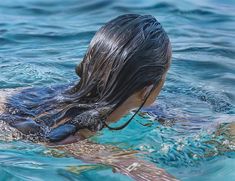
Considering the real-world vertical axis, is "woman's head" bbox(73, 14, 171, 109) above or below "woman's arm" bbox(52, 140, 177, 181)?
above

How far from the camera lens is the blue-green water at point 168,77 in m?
3.17

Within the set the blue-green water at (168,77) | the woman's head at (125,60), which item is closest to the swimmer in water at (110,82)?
the woman's head at (125,60)

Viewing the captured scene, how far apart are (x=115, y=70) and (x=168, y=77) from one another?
1988mm

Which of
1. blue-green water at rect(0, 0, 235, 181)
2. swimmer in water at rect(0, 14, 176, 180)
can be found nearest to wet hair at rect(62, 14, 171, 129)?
swimmer in water at rect(0, 14, 176, 180)

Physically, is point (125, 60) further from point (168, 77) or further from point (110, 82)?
point (168, 77)

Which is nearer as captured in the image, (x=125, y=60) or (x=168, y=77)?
(x=125, y=60)

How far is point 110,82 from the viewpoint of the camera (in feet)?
9.84

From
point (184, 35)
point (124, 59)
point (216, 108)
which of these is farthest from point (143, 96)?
point (184, 35)

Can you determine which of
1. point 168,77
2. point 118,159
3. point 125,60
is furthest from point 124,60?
point 168,77

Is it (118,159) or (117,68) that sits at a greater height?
(117,68)

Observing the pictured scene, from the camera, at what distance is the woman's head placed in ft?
9.77

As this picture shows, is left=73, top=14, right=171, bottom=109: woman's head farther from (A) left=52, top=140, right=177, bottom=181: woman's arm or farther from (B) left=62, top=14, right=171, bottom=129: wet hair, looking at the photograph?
(A) left=52, top=140, right=177, bottom=181: woman's arm

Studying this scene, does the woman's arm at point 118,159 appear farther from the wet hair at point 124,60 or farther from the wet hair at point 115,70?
the wet hair at point 124,60

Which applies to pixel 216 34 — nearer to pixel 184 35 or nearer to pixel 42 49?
pixel 184 35
